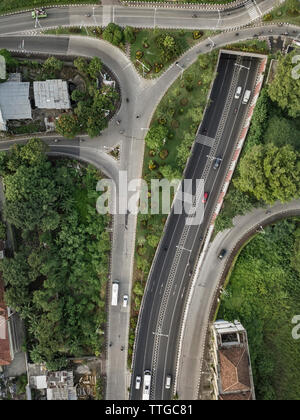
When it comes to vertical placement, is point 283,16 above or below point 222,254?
above

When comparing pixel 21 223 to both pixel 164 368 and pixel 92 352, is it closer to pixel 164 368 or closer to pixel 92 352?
pixel 92 352


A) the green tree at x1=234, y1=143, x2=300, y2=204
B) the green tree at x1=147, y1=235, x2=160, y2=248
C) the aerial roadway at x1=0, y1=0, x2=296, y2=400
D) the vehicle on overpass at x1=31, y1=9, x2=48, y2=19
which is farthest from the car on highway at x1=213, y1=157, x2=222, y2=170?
the vehicle on overpass at x1=31, y1=9, x2=48, y2=19

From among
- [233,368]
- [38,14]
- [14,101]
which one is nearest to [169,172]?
[14,101]

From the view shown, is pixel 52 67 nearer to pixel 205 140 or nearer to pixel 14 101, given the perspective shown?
pixel 14 101

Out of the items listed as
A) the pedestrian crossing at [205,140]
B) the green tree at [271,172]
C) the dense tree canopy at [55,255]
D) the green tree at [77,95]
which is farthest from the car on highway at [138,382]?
the green tree at [77,95]

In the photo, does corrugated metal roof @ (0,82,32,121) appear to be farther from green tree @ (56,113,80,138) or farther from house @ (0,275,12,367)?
house @ (0,275,12,367)

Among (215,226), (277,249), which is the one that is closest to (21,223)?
(215,226)

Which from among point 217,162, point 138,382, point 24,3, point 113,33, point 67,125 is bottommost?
point 138,382
